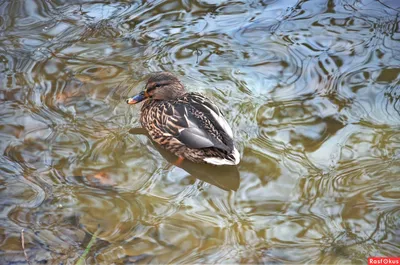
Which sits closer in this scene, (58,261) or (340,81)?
(58,261)

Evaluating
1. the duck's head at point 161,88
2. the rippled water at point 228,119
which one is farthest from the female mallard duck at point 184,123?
the rippled water at point 228,119

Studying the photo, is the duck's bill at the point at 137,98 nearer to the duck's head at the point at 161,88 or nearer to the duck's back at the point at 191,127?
the duck's head at the point at 161,88

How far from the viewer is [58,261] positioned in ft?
14.4

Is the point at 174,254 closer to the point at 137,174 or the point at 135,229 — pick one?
the point at 135,229

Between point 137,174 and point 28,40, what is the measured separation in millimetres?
2725

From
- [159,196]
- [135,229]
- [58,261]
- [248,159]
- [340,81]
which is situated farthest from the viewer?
[340,81]

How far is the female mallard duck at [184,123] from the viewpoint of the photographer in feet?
17.5

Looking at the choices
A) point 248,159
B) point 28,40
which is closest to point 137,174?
point 248,159

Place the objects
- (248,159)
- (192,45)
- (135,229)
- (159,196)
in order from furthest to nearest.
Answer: (192,45) → (248,159) → (159,196) → (135,229)

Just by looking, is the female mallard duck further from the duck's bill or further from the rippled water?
the rippled water

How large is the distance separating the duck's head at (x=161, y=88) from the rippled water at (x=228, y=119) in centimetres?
22

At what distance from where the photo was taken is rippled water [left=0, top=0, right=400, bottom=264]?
4.61m
